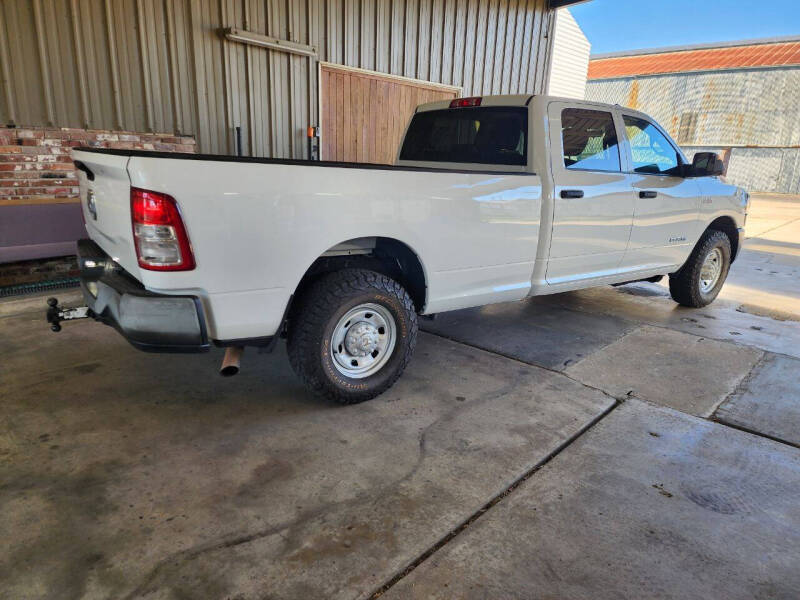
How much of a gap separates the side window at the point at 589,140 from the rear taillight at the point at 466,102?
27.0 inches

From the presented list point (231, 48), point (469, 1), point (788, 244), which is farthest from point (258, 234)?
point (788, 244)

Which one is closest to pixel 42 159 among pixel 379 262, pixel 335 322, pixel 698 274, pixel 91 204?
pixel 91 204

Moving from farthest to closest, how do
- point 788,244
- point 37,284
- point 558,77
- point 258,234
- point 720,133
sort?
point 720,133 < point 558,77 < point 788,244 < point 37,284 < point 258,234

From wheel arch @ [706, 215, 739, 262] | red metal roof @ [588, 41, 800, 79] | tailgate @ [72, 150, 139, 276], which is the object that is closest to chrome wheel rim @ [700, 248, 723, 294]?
wheel arch @ [706, 215, 739, 262]

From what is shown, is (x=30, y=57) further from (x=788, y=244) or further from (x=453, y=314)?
(x=788, y=244)

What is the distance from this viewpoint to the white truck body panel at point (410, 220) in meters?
2.41

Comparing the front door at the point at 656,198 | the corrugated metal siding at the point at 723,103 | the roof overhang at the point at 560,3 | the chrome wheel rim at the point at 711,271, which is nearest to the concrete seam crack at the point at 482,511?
the front door at the point at 656,198

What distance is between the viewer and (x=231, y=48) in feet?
20.1

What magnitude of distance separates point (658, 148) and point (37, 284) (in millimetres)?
6132

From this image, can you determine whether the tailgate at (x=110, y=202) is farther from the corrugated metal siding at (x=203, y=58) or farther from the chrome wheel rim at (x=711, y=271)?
the chrome wheel rim at (x=711, y=271)

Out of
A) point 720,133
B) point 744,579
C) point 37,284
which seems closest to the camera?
point 744,579

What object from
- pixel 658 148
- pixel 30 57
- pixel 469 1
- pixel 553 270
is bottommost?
pixel 553 270

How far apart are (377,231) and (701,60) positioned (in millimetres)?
36399

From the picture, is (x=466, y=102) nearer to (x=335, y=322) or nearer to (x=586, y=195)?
(x=586, y=195)
